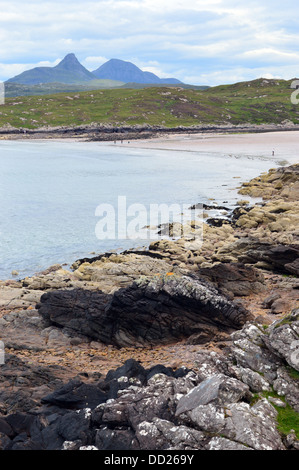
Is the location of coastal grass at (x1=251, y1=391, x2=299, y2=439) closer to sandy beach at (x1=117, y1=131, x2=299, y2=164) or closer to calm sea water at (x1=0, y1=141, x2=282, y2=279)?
calm sea water at (x1=0, y1=141, x2=282, y2=279)

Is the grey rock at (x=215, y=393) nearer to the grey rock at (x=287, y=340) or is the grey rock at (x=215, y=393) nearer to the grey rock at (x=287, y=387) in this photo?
the grey rock at (x=287, y=387)

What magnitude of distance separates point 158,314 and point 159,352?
182 cm

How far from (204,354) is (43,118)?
173598 mm

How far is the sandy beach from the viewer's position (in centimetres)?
9956

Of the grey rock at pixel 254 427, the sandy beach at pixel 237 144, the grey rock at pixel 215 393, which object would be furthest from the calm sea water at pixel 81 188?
the grey rock at pixel 254 427

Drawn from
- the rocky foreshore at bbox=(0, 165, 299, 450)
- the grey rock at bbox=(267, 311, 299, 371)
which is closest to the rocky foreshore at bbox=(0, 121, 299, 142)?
the rocky foreshore at bbox=(0, 165, 299, 450)

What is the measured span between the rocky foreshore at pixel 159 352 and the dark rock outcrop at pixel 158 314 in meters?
0.04

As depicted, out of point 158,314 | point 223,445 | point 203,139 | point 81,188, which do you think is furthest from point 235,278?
point 203,139

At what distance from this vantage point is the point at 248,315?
19.5 metres

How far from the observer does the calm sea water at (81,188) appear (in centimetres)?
3703

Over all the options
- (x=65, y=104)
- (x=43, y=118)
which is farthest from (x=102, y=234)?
(x=65, y=104)

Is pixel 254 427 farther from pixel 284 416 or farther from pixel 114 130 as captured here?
pixel 114 130

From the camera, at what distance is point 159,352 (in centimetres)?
1809

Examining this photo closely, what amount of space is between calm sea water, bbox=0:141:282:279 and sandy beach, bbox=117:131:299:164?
6.19 m
